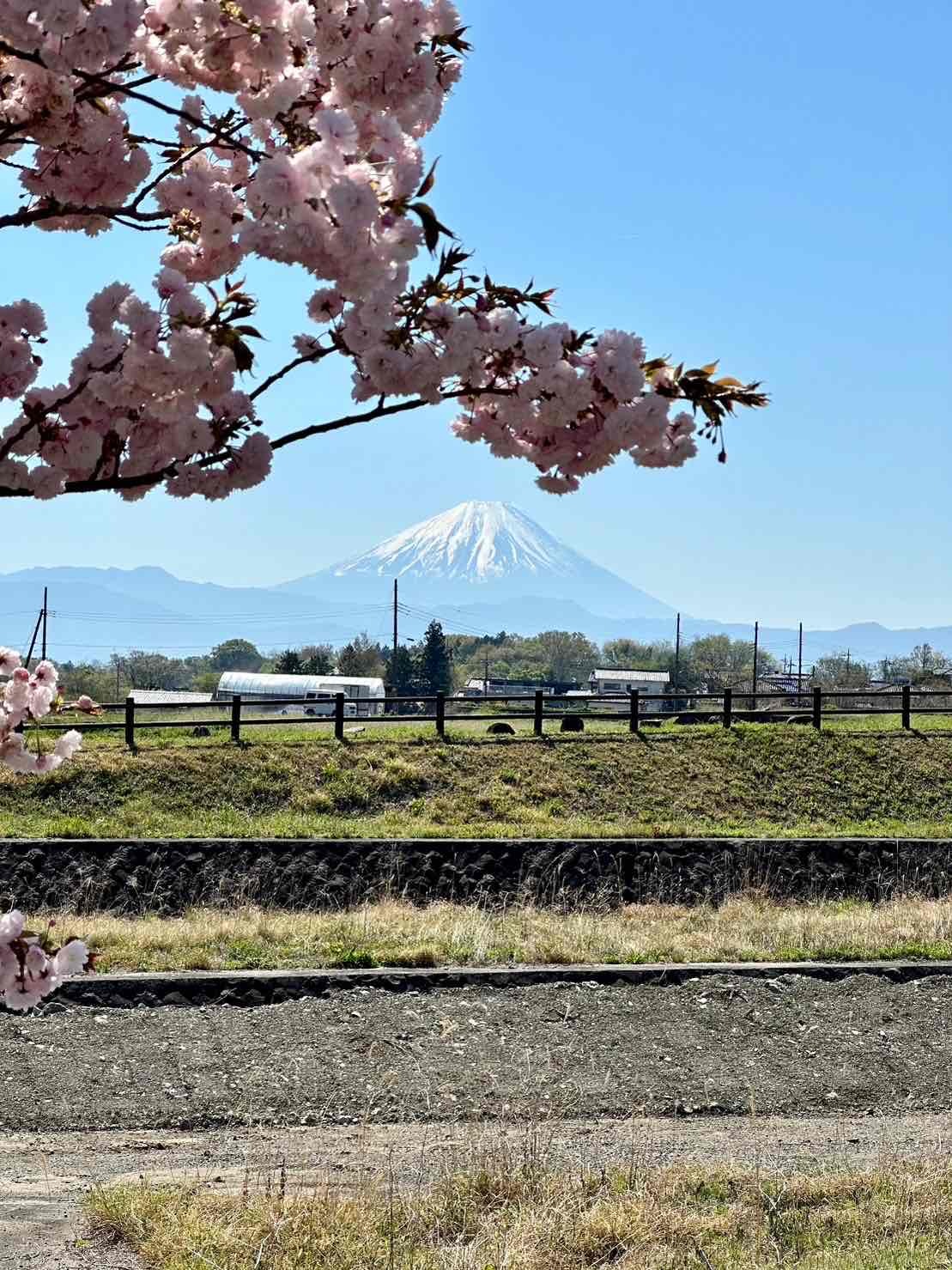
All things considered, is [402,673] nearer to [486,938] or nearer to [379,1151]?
[486,938]

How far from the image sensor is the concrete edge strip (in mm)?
10406

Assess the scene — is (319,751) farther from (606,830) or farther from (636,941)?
(636,941)

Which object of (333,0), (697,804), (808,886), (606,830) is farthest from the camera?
(697,804)

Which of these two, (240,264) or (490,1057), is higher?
(240,264)

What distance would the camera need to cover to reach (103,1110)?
8453mm

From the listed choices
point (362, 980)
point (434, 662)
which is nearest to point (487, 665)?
point (434, 662)

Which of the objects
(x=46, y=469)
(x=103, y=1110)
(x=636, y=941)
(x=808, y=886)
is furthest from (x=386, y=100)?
(x=808, y=886)

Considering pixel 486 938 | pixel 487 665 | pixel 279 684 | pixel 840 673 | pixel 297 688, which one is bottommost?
pixel 486 938

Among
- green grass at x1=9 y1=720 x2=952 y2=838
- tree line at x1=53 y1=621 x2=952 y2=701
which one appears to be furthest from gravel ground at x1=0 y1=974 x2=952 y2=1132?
tree line at x1=53 y1=621 x2=952 y2=701

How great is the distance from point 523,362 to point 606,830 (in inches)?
742

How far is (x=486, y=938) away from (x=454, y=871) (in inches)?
252

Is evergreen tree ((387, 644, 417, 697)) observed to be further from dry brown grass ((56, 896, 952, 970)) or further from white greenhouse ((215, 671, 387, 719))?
dry brown grass ((56, 896, 952, 970))

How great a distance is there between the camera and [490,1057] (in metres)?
9.30

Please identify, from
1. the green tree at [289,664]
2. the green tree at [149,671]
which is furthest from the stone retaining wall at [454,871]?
the green tree at [149,671]
